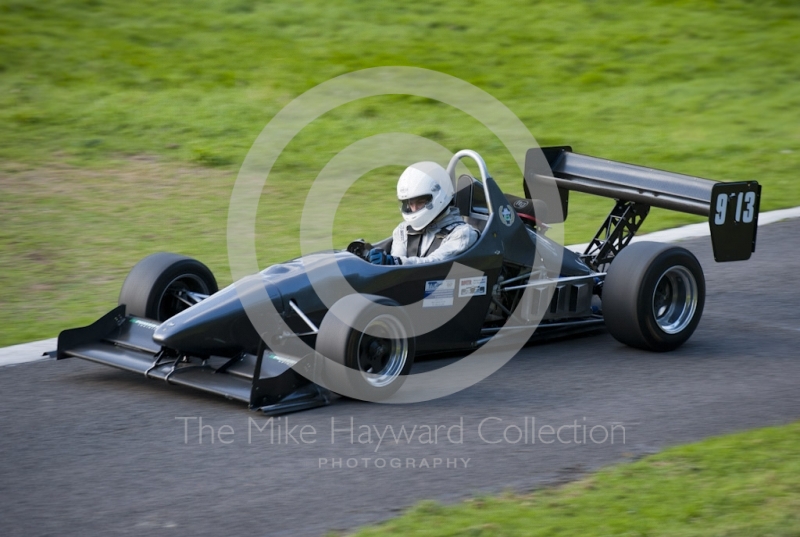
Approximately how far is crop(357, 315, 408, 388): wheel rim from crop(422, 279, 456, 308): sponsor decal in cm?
53

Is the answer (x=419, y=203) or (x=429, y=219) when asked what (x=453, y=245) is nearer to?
(x=429, y=219)

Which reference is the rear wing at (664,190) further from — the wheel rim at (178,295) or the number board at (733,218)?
the wheel rim at (178,295)

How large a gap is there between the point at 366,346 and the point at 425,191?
1338 millimetres

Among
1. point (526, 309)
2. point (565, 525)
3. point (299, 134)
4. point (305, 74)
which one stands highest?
point (305, 74)

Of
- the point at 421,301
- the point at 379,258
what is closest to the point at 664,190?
the point at 421,301

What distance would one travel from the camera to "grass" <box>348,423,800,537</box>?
433 centimetres

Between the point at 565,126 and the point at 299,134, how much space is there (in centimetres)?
401

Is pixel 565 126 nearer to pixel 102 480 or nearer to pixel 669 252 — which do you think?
pixel 669 252

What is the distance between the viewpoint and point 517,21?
19688 millimetres

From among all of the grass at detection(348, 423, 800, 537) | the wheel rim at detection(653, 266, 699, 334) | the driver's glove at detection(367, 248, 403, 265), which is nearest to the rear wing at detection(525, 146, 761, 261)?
the wheel rim at detection(653, 266, 699, 334)

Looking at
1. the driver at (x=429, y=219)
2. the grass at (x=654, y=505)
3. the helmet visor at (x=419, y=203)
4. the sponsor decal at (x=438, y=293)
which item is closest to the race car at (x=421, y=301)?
the sponsor decal at (x=438, y=293)

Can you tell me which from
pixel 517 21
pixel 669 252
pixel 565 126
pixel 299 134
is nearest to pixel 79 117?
pixel 299 134

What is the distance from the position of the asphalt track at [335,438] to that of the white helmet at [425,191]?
3.88 ft

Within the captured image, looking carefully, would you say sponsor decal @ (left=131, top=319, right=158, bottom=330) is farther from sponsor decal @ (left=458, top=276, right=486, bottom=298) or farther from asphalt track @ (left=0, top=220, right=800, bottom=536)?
sponsor decal @ (left=458, top=276, right=486, bottom=298)
